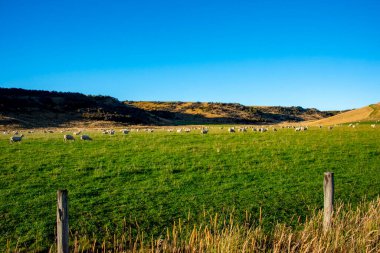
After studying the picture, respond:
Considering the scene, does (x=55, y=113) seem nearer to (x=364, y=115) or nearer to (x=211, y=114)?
(x=211, y=114)

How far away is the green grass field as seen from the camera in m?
12.6

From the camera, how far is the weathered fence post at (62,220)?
24.1 ft

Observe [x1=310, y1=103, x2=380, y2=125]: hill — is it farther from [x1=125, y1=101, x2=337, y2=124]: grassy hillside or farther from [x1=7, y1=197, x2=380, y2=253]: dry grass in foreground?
[x1=7, y1=197, x2=380, y2=253]: dry grass in foreground

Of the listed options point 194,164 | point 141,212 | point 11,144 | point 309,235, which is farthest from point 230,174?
point 11,144

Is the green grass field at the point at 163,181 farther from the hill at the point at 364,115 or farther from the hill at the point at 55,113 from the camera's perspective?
the hill at the point at 55,113

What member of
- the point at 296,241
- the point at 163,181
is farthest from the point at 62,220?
the point at 163,181

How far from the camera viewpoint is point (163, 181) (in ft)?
57.9

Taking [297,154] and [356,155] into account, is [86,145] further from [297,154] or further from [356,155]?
[356,155]

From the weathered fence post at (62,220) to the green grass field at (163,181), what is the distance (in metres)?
2.98

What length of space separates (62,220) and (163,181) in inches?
405

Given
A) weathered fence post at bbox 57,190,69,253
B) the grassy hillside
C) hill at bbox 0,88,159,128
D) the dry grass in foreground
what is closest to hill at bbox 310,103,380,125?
the grassy hillside

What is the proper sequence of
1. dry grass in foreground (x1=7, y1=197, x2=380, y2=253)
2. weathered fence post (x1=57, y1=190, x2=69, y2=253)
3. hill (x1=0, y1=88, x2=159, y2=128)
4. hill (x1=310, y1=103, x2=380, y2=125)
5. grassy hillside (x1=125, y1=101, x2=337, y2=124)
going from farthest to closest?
grassy hillside (x1=125, y1=101, x2=337, y2=124), hill (x1=0, y1=88, x2=159, y2=128), hill (x1=310, y1=103, x2=380, y2=125), dry grass in foreground (x1=7, y1=197, x2=380, y2=253), weathered fence post (x1=57, y1=190, x2=69, y2=253)

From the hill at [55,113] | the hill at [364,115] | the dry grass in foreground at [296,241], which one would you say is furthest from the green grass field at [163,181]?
the hill at [55,113]

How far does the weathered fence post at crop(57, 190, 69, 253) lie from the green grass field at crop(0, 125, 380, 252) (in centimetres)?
298
